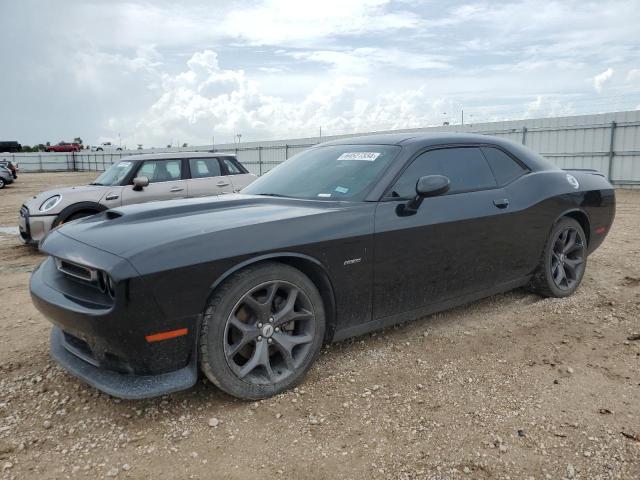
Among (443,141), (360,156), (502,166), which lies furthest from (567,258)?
(360,156)

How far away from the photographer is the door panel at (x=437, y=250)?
131 inches

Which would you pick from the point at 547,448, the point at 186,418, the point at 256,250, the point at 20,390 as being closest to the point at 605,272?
the point at 547,448

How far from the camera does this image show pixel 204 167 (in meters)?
8.93

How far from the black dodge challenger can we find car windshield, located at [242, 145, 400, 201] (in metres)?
0.02

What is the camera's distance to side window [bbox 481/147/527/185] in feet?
13.8

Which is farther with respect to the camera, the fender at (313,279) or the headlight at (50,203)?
the headlight at (50,203)

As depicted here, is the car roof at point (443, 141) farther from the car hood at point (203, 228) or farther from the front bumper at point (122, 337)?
the front bumper at point (122, 337)

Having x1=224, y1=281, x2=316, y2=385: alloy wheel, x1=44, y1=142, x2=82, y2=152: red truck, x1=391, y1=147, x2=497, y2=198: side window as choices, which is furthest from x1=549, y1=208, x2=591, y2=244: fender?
x1=44, y1=142, x2=82, y2=152: red truck

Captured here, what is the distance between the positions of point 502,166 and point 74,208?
621 centimetres

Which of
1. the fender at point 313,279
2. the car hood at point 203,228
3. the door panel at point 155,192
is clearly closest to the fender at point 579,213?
the car hood at point 203,228

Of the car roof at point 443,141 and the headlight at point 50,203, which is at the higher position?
the car roof at point 443,141

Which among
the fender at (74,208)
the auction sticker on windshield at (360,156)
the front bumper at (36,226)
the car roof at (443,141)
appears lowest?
the front bumper at (36,226)

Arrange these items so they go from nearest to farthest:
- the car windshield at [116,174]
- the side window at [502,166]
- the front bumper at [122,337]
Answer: the front bumper at [122,337] → the side window at [502,166] → the car windshield at [116,174]

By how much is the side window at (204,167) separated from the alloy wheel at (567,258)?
6011 mm
